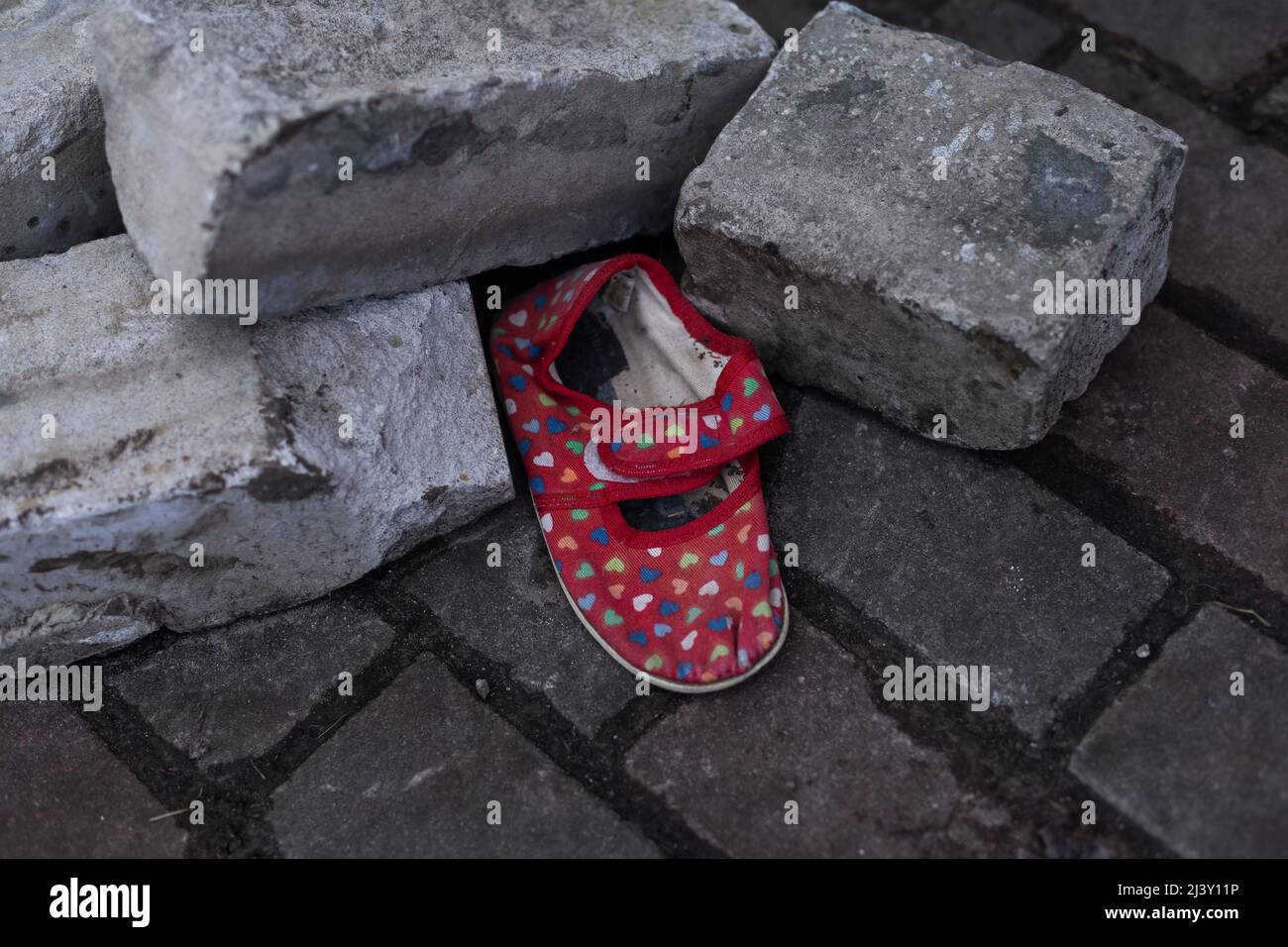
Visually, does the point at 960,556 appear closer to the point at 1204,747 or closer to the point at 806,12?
the point at 1204,747

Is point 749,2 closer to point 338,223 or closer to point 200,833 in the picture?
point 338,223

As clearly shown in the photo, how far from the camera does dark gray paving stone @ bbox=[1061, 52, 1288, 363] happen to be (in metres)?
2.44

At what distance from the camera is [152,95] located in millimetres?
1852

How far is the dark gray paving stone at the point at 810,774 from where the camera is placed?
6.01 ft

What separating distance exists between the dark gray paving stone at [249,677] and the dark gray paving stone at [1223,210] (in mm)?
1673

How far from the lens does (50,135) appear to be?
2.13 m

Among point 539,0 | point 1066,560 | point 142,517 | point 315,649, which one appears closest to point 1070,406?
point 1066,560

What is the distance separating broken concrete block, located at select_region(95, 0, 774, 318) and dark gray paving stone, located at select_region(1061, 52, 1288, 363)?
36.7 inches

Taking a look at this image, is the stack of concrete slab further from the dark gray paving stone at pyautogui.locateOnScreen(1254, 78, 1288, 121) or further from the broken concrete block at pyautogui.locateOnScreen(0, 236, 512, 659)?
the dark gray paving stone at pyautogui.locateOnScreen(1254, 78, 1288, 121)

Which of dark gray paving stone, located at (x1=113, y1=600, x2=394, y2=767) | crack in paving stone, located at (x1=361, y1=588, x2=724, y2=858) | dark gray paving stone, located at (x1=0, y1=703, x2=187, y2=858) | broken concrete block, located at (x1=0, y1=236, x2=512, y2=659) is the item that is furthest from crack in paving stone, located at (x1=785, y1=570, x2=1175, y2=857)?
dark gray paving stone, located at (x1=0, y1=703, x2=187, y2=858)

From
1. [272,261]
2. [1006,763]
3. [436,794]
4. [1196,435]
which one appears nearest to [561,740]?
[436,794]

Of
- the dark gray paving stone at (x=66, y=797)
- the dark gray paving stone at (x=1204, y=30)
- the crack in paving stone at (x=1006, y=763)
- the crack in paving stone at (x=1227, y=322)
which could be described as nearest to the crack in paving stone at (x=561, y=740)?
the crack in paving stone at (x=1006, y=763)

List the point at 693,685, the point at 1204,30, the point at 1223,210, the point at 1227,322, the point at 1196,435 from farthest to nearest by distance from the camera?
1. the point at 1204,30
2. the point at 1223,210
3. the point at 1227,322
4. the point at 1196,435
5. the point at 693,685

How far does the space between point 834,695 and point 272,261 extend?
3.47ft
